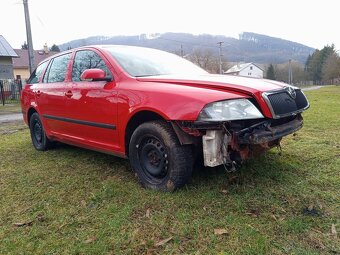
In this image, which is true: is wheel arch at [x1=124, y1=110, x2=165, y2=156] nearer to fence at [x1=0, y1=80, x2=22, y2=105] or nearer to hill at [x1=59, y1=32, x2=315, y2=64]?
fence at [x1=0, y1=80, x2=22, y2=105]

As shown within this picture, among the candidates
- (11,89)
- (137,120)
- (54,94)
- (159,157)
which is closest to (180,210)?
(159,157)

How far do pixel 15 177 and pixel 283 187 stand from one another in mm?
3270

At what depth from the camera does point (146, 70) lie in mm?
3949

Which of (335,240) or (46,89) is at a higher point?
(46,89)

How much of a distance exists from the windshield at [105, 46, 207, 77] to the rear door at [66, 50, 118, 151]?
0.71 ft

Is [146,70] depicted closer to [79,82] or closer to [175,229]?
[79,82]

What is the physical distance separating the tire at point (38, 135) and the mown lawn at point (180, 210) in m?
1.00

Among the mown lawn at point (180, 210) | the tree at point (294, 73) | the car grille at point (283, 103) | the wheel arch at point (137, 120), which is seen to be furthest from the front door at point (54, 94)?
the tree at point (294, 73)

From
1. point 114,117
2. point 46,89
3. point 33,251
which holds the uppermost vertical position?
point 46,89

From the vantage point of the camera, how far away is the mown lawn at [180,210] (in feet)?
8.17

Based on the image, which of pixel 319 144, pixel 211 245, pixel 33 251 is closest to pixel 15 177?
pixel 33 251

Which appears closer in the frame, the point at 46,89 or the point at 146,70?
the point at 146,70

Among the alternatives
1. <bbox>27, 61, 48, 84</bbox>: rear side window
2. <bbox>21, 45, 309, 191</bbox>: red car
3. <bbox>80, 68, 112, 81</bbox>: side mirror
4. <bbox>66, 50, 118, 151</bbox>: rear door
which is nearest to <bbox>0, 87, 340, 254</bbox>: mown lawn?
<bbox>21, 45, 309, 191</bbox>: red car

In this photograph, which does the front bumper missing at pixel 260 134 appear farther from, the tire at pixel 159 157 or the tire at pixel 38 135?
the tire at pixel 38 135
